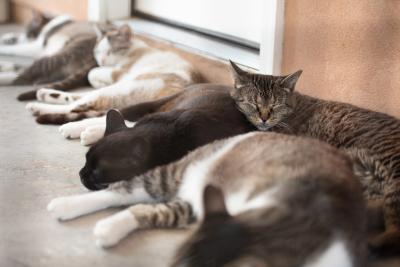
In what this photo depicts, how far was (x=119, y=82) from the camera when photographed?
4191mm

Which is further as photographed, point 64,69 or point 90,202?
point 64,69

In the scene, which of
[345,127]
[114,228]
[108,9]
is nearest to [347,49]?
[345,127]

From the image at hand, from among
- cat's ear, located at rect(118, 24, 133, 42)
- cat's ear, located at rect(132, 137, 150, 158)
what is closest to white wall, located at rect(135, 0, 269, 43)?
cat's ear, located at rect(118, 24, 133, 42)

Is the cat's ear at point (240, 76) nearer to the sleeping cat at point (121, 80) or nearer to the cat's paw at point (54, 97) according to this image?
the sleeping cat at point (121, 80)

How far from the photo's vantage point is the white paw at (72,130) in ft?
11.5

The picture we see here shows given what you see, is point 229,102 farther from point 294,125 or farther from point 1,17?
point 1,17

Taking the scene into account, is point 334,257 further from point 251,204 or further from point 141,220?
point 141,220

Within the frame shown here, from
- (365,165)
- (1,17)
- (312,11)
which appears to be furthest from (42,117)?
(1,17)

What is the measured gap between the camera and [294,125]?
10.6ft

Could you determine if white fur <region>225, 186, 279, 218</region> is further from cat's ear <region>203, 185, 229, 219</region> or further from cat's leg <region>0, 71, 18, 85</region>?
cat's leg <region>0, 71, 18, 85</region>

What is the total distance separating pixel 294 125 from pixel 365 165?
20.4 inches

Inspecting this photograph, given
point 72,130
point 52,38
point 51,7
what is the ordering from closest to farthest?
1. point 72,130
2. point 52,38
3. point 51,7

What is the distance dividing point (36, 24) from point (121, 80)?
5.51ft

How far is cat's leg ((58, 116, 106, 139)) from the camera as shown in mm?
3520
